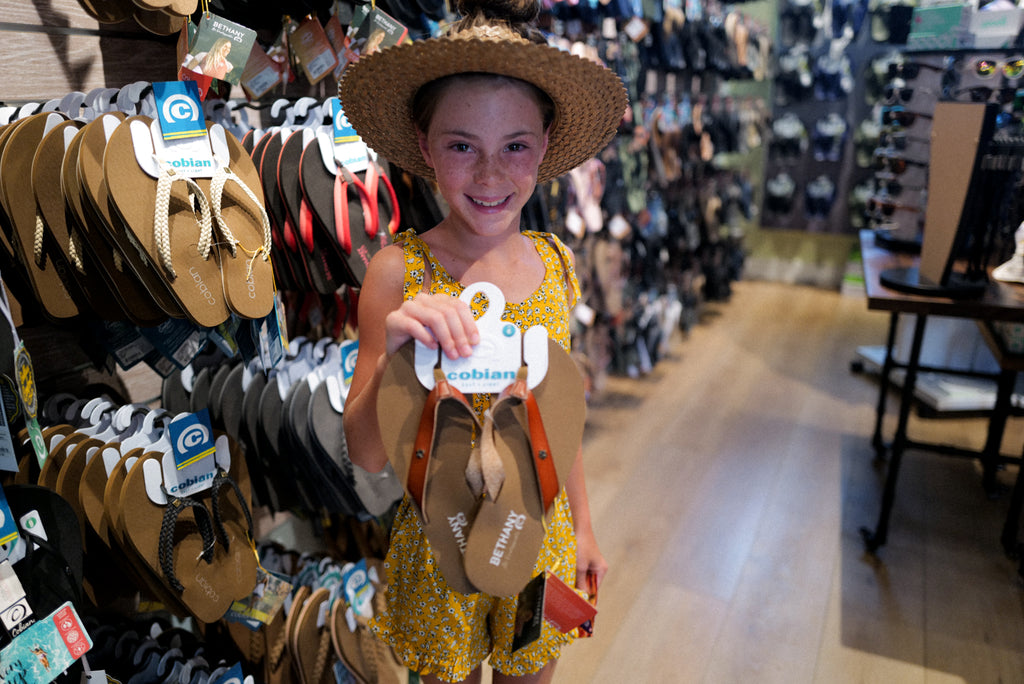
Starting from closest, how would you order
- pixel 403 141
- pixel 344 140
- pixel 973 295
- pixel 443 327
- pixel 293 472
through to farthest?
pixel 443 327 < pixel 403 141 < pixel 344 140 < pixel 293 472 < pixel 973 295

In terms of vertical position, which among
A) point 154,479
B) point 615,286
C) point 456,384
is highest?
point 456,384

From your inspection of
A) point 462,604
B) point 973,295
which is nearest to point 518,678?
point 462,604

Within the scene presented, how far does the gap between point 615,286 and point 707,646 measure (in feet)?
5.66

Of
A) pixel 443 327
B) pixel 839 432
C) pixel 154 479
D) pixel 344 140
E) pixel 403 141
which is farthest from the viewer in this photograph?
pixel 839 432

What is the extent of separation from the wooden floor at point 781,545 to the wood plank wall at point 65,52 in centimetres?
177

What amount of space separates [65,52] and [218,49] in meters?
0.32

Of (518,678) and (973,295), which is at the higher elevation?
(973,295)

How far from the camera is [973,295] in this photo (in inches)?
71.1

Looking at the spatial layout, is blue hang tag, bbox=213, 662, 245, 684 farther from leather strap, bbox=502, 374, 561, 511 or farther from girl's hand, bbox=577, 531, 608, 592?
leather strap, bbox=502, 374, 561, 511

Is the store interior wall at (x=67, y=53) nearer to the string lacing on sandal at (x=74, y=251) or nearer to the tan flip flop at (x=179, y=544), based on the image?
the string lacing on sandal at (x=74, y=251)

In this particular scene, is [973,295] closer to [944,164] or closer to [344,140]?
[944,164]

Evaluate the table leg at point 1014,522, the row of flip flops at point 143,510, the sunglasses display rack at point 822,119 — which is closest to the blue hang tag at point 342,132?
the row of flip flops at point 143,510

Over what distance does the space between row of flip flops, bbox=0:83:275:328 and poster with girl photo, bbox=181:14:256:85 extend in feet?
0.44

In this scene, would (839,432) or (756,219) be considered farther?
(756,219)
